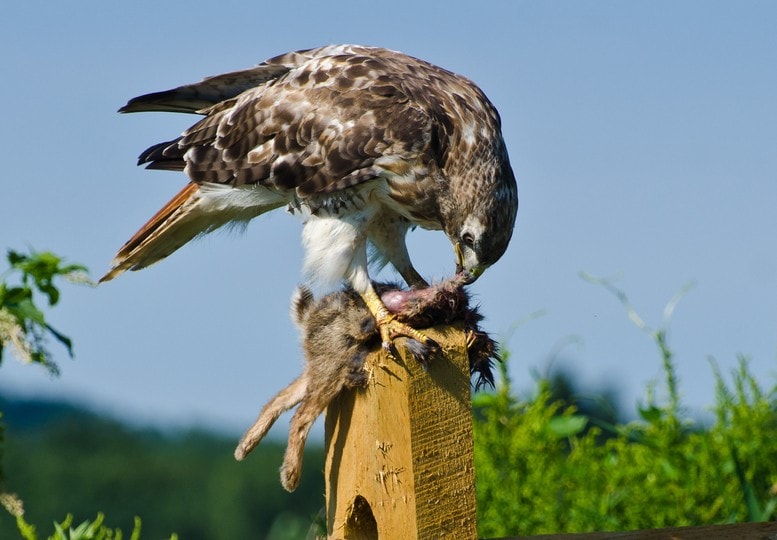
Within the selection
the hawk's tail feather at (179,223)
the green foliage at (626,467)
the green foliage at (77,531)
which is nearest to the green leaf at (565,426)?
the green foliage at (626,467)

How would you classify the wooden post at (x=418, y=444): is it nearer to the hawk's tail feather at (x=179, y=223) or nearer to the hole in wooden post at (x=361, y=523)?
the hole in wooden post at (x=361, y=523)

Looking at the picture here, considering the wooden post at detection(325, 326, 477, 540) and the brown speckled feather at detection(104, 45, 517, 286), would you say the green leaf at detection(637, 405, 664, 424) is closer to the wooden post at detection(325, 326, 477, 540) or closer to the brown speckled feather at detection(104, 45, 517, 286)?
the brown speckled feather at detection(104, 45, 517, 286)

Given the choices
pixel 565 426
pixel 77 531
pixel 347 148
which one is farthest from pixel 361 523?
pixel 565 426

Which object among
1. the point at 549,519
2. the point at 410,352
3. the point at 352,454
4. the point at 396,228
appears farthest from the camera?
the point at 549,519

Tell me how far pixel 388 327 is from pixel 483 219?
1153 millimetres

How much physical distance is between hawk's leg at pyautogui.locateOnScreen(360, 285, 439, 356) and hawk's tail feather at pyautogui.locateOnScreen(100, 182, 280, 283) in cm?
130

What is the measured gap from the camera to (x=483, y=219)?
3898mm

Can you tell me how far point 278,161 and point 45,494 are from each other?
19945 mm

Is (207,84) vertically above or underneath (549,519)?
above

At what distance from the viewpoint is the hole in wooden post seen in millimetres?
2947

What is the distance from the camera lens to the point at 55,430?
26562 mm

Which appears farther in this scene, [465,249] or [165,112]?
[165,112]

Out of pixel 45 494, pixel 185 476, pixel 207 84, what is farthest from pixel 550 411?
pixel 185 476

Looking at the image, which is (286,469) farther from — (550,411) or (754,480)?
(754,480)
